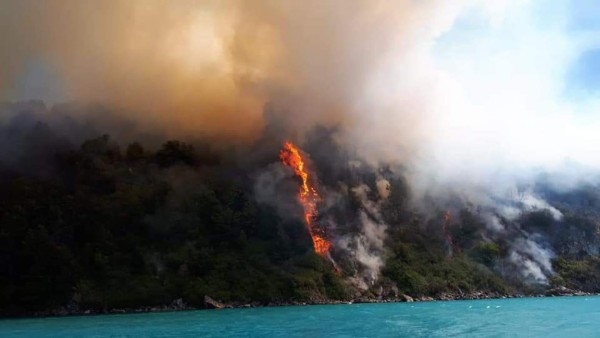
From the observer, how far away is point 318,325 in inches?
4764

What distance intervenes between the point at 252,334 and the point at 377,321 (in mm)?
37780

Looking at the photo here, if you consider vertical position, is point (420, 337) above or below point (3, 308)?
below

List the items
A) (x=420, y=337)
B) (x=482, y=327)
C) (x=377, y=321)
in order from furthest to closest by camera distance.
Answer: (x=377, y=321) → (x=482, y=327) → (x=420, y=337)

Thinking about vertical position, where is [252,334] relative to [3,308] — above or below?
below

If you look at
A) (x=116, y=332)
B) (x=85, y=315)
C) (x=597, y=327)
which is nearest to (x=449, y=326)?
(x=597, y=327)

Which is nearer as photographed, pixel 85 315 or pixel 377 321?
pixel 377 321

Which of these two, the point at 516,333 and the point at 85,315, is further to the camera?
the point at 85,315

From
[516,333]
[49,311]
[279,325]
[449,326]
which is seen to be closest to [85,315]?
[49,311]

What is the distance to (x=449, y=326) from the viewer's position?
115m

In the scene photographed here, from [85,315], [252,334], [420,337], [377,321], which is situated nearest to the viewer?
[420,337]

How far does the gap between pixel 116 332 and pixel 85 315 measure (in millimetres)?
85065

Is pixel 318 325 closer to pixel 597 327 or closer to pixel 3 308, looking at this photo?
pixel 597 327

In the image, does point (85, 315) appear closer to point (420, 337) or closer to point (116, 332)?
point (116, 332)

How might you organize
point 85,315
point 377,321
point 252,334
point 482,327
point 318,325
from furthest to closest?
point 85,315 → point 377,321 → point 318,325 → point 482,327 → point 252,334
